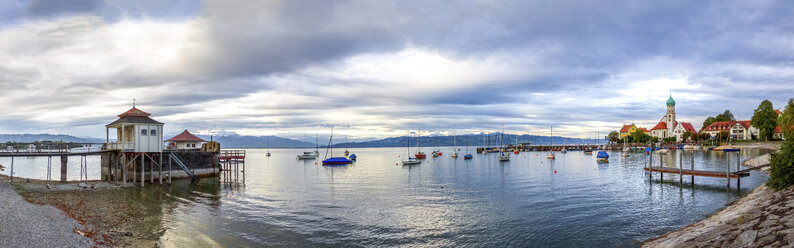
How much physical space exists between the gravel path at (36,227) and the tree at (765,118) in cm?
16267

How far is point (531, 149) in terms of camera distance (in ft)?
646

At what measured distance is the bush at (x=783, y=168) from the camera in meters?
19.9

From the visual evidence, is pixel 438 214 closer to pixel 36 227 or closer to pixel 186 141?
pixel 36 227

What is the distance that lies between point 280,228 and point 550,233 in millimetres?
17170

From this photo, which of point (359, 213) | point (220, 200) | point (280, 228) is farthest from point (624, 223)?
point (220, 200)

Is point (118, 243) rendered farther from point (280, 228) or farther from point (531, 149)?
point (531, 149)

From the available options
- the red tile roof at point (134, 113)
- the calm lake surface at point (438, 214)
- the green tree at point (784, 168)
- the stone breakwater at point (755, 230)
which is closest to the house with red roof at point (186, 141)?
the red tile roof at point (134, 113)

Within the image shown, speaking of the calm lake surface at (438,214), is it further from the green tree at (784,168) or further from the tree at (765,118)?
the tree at (765,118)

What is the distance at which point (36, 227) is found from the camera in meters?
19.9

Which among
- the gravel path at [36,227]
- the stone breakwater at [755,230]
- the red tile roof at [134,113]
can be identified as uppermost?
the red tile roof at [134,113]

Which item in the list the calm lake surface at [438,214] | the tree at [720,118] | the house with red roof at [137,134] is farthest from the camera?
the tree at [720,118]

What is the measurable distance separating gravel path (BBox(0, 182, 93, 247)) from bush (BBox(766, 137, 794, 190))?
34721 mm

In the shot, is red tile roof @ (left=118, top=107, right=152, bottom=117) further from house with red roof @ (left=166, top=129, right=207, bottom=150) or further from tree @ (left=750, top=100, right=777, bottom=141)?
tree @ (left=750, top=100, right=777, bottom=141)

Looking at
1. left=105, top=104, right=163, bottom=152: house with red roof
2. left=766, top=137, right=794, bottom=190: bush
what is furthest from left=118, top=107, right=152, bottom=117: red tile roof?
left=766, top=137, right=794, bottom=190: bush
